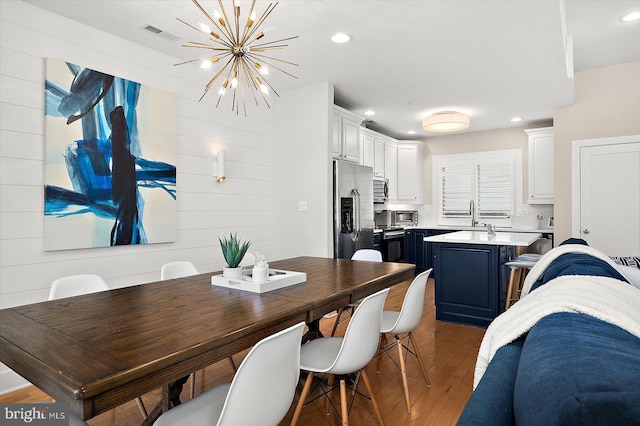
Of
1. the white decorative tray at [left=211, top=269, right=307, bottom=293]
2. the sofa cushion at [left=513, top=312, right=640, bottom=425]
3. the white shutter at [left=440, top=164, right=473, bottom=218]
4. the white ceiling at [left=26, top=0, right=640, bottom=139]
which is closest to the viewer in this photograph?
the sofa cushion at [left=513, top=312, right=640, bottom=425]

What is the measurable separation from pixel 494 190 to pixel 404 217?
1.70m

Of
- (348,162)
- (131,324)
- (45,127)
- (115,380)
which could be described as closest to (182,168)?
(45,127)

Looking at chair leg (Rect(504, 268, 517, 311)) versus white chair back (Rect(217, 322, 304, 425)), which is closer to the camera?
white chair back (Rect(217, 322, 304, 425))

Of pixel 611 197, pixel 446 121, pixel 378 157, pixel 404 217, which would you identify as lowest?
pixel 404 217

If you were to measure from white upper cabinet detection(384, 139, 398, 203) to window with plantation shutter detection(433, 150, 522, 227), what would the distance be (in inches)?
35.5

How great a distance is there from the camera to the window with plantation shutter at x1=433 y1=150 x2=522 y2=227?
22.2 ft

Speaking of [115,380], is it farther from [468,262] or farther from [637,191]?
[637,191]

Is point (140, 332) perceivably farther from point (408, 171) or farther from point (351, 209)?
point (408, 171)

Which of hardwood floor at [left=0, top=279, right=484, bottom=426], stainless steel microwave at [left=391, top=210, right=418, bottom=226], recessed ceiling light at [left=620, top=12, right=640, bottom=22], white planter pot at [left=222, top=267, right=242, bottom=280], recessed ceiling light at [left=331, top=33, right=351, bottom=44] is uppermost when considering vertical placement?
recessed ceiling light at [left=620, top=12, right=640, bottom=22]

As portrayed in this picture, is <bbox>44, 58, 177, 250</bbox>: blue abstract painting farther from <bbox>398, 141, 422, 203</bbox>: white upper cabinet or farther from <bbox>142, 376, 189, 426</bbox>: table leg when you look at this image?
<bbox>398, 141, 422, 203</bbox>: white upper cabinet

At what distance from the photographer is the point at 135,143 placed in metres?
3.36

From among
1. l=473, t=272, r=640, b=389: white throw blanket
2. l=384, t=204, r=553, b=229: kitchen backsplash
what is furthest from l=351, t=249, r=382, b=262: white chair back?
l=384, t=204, r=553, b=229: kitchen backsplash

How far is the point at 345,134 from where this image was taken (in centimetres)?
498

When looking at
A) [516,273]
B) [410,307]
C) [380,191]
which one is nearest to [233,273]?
[410,307]
